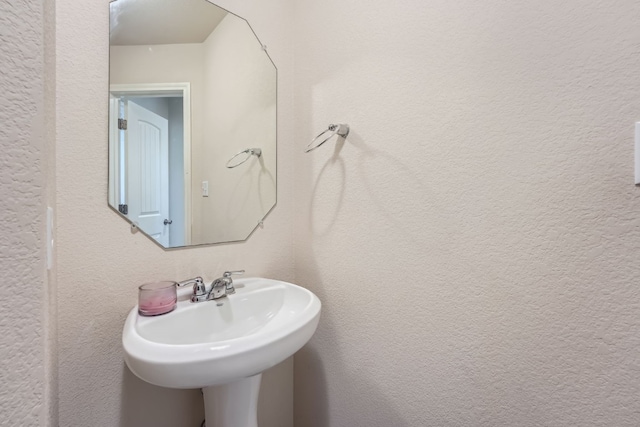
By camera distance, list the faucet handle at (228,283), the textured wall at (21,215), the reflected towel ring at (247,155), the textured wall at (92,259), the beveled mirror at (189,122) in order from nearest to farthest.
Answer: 1. the textured wall at (21,215)
2. the textured wall at (92,259)
3. the beveled mirror at (189,122)
4. the faucet handle at (228,283)
5. the reflected towel ring at (247,155)

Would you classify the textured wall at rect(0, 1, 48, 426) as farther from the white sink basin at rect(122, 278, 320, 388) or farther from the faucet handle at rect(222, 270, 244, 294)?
the faucet handle at rect(222, 270, 244, 294)

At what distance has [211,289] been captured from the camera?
0.95m

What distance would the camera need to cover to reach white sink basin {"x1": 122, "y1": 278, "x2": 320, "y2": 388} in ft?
1.94

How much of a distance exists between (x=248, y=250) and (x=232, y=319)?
288 mm

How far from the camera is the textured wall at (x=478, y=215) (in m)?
0.58

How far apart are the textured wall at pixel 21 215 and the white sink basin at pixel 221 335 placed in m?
0.29

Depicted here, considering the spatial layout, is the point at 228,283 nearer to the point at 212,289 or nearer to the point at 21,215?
the point at 212,289

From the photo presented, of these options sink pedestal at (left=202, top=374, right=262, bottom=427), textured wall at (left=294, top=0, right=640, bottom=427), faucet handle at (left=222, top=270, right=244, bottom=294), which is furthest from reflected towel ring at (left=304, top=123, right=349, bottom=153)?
sink pedestal at (left=202, top=374, right=262, bottom=427)

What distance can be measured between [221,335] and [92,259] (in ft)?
1.48

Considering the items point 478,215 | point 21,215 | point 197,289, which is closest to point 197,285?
point 197,289

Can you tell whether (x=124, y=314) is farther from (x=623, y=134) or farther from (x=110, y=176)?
(x=623, y=134)

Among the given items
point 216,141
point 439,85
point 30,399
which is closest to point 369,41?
point 439,85

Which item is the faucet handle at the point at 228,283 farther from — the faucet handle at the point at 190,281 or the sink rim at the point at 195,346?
the sink rim at the point at 195,346

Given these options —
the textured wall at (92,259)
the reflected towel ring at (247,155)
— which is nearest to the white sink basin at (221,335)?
the textured wall at (92,259)
